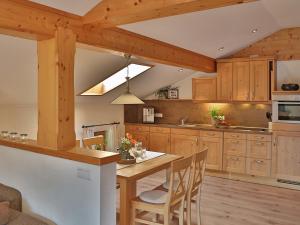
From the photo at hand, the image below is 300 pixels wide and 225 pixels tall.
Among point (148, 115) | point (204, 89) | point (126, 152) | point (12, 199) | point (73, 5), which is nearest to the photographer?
point (73, 5)

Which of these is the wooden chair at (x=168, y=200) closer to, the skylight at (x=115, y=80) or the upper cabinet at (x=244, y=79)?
the skylight at (x=115, y=80)

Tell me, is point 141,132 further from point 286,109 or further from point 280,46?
point 280,46

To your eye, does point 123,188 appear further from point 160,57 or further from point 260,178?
point 260,178

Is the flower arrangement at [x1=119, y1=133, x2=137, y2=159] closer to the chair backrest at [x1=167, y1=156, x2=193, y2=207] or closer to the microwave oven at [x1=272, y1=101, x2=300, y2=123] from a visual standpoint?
the chair backrest at [x1=167, y1=156, x2=193, y2=207]

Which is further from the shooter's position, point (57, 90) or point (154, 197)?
point (154, 197)

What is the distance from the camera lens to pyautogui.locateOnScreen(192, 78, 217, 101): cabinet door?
5.86m

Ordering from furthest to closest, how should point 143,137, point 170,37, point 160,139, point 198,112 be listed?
point 143,137 < point 198,112 < point 160,139 < point 170,37

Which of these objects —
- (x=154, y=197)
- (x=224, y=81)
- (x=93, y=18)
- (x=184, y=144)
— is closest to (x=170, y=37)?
(x=93, y=18)

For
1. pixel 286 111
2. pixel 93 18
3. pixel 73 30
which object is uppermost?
pixel 93 18

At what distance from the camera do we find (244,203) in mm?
4234

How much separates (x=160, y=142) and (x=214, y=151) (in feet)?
4.15

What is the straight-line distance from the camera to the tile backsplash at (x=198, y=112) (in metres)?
5.78

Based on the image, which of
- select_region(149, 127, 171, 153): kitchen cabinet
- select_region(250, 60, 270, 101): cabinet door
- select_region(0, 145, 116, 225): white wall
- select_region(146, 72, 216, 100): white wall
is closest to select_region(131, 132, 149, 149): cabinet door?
select_region(149, 127, 171, 153): kitchen cabinet

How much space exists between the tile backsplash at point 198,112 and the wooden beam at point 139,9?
3.92 metres
